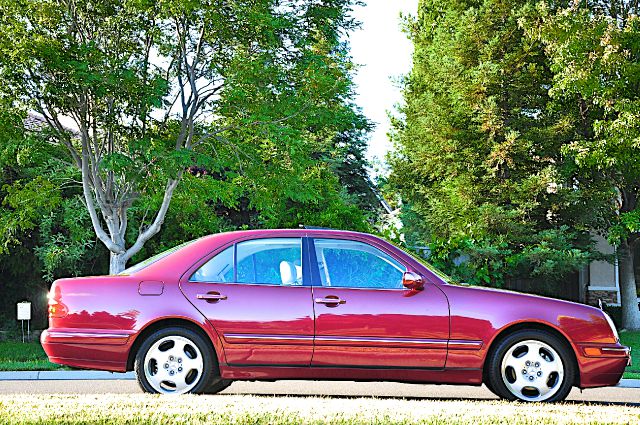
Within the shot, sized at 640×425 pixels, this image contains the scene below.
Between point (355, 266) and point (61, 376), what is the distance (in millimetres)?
6694

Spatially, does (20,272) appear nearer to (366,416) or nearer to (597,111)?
(597,111)

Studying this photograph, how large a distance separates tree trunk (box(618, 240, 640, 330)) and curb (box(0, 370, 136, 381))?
1691cm

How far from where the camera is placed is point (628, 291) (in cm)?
2628

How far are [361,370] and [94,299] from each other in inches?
98.0

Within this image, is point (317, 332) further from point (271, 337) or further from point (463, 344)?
point (463, 344)

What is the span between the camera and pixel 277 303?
326 inches

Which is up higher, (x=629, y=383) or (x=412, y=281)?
(x=412, y=281)

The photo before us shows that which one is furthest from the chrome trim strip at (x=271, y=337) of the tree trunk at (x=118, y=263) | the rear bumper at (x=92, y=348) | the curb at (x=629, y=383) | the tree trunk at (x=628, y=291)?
the tree trunk at (x=628, y=291)

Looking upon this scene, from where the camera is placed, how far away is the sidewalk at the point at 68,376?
1298cm

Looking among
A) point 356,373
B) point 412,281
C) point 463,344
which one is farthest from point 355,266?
point 463,344

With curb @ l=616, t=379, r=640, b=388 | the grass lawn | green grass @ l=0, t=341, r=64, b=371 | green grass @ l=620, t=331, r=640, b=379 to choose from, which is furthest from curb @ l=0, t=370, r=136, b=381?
green grass @ l=620, t=331, r=640, b=379

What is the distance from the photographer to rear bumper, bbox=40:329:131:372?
8234 millimetres

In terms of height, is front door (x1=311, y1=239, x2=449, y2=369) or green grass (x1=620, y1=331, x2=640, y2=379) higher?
front door (x1=311, y1=239, x2=449, y2=369)

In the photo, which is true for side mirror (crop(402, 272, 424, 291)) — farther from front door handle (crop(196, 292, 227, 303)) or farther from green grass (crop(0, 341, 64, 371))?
green grass (crop(0, 341, 64, 371))
